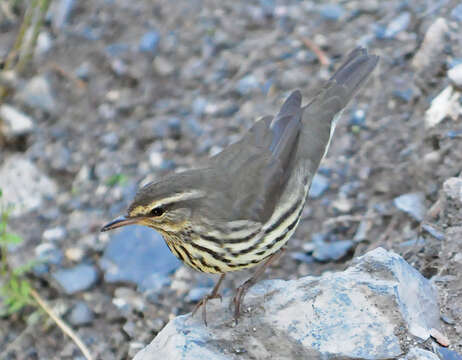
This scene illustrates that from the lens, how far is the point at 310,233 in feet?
17.6

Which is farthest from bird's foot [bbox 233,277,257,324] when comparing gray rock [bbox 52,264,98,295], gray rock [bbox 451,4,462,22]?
gray rock [bbox 451,4,462,22]

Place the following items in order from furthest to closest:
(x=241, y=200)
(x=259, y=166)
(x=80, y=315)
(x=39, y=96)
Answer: (x=39, y=96)
(x=80, y=315)
(x=259, y=166)
(x=241, y=200)

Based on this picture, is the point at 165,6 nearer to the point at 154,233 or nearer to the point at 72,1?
the point at 72,1

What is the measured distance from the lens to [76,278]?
213 inches

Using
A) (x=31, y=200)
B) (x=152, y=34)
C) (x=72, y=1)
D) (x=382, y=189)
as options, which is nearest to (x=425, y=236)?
(x=382, y=189)

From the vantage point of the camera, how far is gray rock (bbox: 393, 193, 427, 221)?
4.82 m

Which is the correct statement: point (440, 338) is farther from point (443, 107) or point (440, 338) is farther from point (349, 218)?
point (443, 107)

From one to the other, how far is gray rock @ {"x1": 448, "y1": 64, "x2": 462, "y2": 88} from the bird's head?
2110 millimetres

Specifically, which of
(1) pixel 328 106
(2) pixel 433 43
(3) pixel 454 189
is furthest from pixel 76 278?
(2) pixel 433 43

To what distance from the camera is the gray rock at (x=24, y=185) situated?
623 centimetres

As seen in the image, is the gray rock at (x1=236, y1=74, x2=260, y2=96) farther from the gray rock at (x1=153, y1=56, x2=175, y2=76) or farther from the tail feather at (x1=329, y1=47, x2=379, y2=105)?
the tail feather at (x1=329, y1=47, x2=379, y2=105)

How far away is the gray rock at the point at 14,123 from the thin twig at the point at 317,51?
8.80 feet

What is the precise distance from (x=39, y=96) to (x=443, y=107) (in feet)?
12.5

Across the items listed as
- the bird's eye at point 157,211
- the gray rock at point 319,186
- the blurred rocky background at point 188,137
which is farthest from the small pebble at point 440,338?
the gray rock at point 319,186
